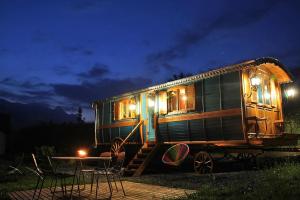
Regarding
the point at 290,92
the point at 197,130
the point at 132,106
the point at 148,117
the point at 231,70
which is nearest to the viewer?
the point at 231,70

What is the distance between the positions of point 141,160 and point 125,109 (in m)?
3.97

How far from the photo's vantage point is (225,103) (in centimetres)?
1110

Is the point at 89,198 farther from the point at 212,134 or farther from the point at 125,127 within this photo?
the point at 125,127

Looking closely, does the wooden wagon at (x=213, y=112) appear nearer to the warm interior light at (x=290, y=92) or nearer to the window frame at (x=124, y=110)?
the window frame at (x=124, y=110)

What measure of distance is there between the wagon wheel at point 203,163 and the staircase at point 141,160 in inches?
75.5

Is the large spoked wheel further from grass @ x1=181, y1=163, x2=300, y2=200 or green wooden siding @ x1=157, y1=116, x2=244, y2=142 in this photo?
grass @ x1=181, y1=163, x2=300, y2=200

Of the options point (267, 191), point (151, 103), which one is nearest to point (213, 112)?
point (151, 103)

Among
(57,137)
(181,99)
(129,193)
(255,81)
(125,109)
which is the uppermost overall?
(255,81)

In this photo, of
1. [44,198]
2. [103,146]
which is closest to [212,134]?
[44,198]

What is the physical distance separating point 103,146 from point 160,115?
16.3 feet

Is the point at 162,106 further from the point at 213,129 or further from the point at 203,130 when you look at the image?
the point at 213,129

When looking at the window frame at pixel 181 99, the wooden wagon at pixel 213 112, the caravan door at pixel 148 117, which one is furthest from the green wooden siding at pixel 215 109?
the caravan door at pixel 148 117

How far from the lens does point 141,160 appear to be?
1266cm

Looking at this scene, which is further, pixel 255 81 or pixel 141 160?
pixel 141 160
